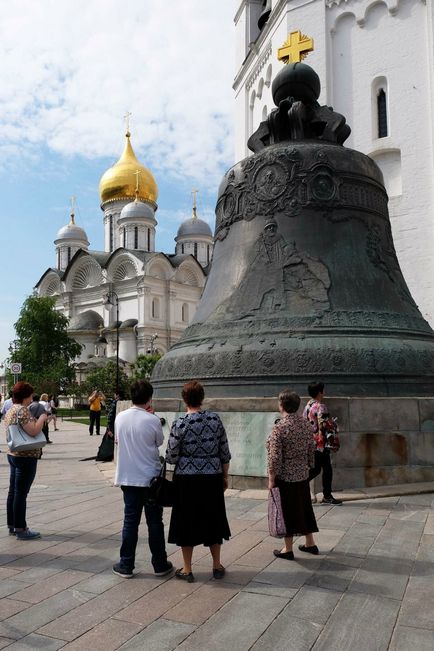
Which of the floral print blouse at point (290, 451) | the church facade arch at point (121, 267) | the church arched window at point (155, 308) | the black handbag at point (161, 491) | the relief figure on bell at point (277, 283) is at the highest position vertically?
the church facade arch at point (121, 267)

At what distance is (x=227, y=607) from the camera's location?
3295 mm

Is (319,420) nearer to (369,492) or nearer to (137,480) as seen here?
(369,492)

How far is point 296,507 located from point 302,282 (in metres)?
3.24

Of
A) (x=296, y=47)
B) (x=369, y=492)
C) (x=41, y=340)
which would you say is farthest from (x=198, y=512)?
(x=41, y=340)

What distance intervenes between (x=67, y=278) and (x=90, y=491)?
58.9m

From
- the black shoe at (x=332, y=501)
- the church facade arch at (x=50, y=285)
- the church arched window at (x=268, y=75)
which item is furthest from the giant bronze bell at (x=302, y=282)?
the church facade arch at (x=50, y=285)

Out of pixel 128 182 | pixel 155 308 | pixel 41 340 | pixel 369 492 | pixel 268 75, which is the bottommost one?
pixel 369 492

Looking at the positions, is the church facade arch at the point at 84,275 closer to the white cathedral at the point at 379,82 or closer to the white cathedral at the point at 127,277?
the white cathedral at the point at 127,277

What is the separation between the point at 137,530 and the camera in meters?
4.00

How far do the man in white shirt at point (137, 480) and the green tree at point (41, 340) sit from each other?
50.0 metres

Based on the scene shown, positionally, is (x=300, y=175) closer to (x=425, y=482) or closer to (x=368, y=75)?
(x=425, y=482)

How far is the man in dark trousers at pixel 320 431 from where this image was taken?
5.55 m

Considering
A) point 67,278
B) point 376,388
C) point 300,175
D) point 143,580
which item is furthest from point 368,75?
point 67,278

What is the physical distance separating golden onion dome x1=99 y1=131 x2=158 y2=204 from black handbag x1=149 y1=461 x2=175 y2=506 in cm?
6131
